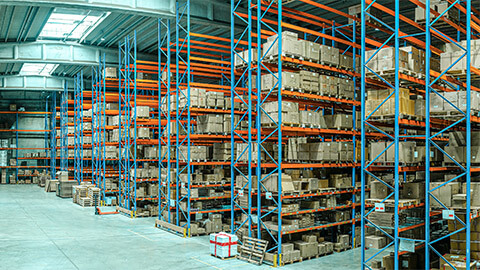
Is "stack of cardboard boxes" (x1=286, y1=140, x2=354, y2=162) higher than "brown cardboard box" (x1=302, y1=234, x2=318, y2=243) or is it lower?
higher

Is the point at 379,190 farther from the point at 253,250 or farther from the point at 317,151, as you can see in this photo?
the point at 253,250

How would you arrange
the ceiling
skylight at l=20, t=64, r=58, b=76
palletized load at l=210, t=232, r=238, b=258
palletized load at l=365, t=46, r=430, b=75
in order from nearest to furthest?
1. palletized load at l=365, t=46, r=430, b=75
2. palletized load at l=210, t=232, r=238, b=258
3. the ceiling
4. skylight at l=20, t=64, r=58, b=76

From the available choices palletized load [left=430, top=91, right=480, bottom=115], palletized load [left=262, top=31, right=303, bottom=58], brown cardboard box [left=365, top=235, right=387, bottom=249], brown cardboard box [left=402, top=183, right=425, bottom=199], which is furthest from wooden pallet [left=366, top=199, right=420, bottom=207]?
palletized load [left=262, top=31, right=303, bottom=58]

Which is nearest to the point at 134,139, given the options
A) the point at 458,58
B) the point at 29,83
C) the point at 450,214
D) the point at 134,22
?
the point at 134,22

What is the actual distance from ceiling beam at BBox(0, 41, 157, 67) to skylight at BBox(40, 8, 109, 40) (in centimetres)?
52

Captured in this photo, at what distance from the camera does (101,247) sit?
13.2 meters

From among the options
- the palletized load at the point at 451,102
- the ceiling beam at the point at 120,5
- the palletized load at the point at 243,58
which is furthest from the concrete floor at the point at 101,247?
the ceiling beam at the point at 120,5

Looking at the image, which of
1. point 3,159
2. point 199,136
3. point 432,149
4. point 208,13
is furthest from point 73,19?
point 3,159

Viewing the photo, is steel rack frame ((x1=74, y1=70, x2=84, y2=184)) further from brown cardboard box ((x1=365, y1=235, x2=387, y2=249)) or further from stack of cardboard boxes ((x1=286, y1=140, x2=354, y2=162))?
brown cardboard box ((x1=365, y1=235, x2=387, y2=249))

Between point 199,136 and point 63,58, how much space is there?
11.1 m

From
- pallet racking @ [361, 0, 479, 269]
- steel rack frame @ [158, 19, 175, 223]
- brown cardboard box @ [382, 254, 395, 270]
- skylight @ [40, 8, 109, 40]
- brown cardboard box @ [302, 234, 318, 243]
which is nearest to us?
pallet racking @ [361, 0, 479, 269]

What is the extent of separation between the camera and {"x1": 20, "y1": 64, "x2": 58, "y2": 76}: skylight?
28981 millimetres

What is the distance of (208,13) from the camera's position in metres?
16.5

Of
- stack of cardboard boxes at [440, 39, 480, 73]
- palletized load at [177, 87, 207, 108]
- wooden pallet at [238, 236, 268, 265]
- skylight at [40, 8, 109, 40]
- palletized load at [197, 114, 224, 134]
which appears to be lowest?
wooden pallet at [238, 236, 268, 265]
